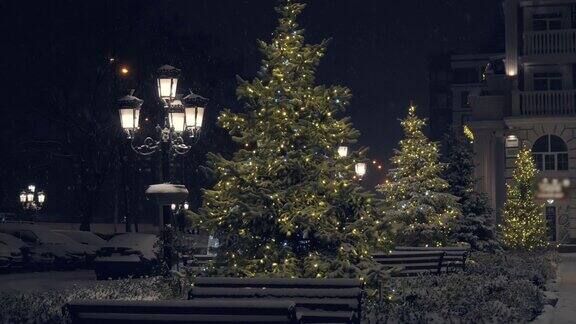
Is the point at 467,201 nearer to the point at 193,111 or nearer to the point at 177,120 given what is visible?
the point at 193,111

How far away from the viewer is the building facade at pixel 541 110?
47.2m

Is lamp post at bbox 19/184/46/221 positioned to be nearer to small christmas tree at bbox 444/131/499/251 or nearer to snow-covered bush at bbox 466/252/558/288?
small christmas tree at bbox 444/131/499/251

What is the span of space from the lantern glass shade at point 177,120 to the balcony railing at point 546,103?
30701mm

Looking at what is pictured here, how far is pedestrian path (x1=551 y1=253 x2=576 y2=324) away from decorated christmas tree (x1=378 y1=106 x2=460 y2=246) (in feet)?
15.1

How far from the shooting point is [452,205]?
125 feet

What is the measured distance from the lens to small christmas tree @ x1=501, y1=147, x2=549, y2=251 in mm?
39438

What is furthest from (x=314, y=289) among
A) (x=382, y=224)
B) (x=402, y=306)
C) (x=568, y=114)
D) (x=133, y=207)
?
(x=133, y=207)

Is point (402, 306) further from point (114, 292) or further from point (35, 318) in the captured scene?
point (114, 292)

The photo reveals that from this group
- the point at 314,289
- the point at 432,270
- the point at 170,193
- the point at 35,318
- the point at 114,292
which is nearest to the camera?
the point at 314,289

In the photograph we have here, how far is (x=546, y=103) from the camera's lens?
47656 millimetres

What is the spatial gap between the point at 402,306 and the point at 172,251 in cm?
571

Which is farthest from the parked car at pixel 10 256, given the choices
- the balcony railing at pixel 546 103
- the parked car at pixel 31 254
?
the balcony railing at pixel 546 103

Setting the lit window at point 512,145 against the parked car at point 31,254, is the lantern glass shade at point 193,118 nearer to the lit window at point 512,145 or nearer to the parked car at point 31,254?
the parked car at point 31,254

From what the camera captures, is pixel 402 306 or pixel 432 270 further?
pixel 432 270
